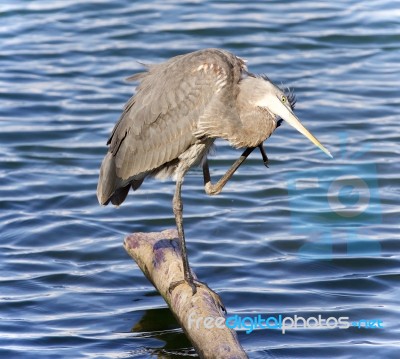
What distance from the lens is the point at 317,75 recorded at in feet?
50.7

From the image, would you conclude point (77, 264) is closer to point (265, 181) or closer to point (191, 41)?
point (265, 181)

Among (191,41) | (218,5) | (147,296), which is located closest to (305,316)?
(147,296)

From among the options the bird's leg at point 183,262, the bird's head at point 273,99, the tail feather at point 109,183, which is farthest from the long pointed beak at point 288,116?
the tail feather at point 109,183

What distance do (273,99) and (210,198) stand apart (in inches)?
163

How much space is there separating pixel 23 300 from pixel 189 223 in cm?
244

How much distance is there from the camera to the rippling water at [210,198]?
8844 mm

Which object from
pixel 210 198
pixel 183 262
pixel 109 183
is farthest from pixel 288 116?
pixel 210 198

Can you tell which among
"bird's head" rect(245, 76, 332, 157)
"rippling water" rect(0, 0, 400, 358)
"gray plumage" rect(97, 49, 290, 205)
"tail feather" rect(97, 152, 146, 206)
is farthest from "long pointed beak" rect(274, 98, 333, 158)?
"rippling water" rect(0, 0, 400, 358)

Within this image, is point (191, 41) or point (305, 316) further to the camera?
point (191, 41)

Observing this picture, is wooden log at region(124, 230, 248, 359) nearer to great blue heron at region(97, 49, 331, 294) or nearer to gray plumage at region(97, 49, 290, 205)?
great blue heron at region(97, 49, 331, 294)

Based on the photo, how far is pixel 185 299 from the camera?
7379mm

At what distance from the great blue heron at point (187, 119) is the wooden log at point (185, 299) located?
0.15m

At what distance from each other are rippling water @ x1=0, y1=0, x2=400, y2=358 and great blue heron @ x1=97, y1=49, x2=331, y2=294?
1146 millimetres

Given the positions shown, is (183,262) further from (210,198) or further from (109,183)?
(210,198)
